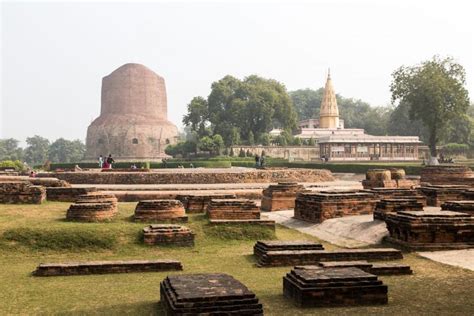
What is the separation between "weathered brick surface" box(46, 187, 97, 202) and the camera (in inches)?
433

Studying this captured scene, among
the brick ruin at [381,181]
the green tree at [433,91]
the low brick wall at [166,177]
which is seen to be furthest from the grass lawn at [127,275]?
the green tree at [433,91]

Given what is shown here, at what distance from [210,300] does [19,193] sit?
7.30 m

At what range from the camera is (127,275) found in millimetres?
5457

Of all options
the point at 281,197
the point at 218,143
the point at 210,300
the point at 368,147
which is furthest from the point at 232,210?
the point at 368,147

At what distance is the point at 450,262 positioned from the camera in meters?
5.96

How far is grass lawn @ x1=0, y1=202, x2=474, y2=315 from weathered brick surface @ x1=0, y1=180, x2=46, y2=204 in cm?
52

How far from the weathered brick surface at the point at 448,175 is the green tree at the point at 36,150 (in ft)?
230

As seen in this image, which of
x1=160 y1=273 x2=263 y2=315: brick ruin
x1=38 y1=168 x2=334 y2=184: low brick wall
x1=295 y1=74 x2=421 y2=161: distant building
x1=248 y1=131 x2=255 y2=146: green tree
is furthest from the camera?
x1=248 y1=131 x2=255 y2=146: green tree

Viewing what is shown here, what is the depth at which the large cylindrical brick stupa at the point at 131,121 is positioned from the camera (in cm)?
5256

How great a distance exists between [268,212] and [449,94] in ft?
77.5

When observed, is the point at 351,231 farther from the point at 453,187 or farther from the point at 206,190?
the point at 206,190

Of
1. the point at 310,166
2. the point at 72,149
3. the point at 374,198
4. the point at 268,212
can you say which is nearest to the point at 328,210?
the point at 374,198

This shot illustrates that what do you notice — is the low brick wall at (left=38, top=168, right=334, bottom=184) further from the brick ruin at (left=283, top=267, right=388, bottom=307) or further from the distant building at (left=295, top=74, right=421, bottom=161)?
the distant building at (left=295, top=74, right=421, bottom=161)

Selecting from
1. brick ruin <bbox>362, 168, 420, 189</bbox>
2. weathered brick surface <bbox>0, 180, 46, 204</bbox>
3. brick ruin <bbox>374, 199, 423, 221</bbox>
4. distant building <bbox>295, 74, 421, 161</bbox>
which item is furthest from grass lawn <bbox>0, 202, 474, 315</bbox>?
A: distant building <bbox>295, 74, 421, 161</bbox>
